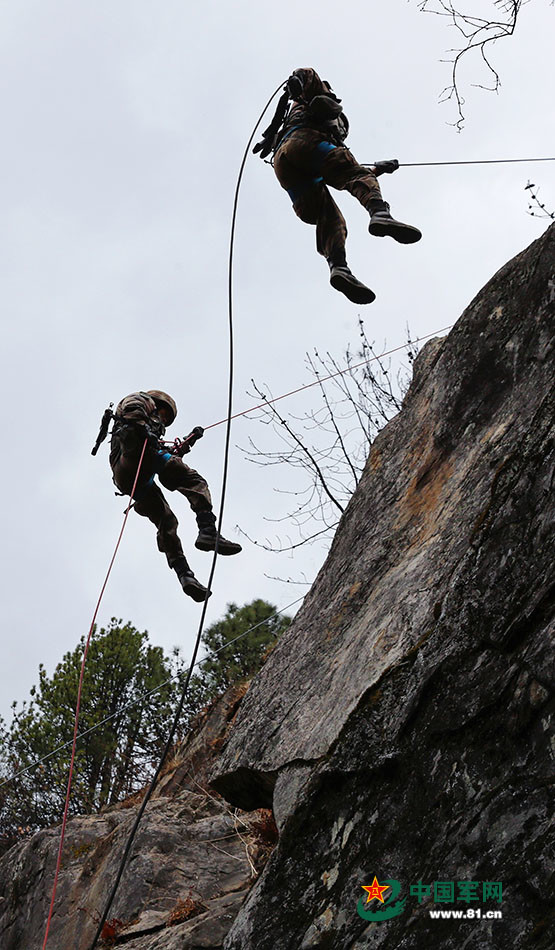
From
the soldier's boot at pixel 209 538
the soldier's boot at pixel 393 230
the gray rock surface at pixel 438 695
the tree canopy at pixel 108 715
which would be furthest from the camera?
the tree canopy at pixel 108 715

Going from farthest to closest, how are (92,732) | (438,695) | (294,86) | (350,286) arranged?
(92,732) < (294,86) < (350,286) < (438,695)

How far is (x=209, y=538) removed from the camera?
7461 millimetres

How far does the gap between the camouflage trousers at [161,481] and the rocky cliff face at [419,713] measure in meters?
2.29

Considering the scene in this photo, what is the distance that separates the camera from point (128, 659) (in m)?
14.1

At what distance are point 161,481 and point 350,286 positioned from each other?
8.31 ft

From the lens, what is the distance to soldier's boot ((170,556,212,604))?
773 centimetres

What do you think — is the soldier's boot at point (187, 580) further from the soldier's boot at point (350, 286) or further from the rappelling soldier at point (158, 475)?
the soldier's boot at point (350, 286)

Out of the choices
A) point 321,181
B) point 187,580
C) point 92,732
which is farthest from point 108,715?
point 321,181

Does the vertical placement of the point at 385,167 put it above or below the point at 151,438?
above

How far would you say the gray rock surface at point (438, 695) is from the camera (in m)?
3.08

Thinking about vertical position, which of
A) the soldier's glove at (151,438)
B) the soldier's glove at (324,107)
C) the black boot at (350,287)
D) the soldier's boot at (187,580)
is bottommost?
the soldier's boot at (187,580)

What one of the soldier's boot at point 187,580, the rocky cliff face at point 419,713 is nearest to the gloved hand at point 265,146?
the rocky cliff face at point 419,713

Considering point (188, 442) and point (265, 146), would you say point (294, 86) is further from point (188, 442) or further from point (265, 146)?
point (188, 442)

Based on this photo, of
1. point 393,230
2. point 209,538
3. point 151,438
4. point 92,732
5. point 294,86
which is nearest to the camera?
point 393,230
